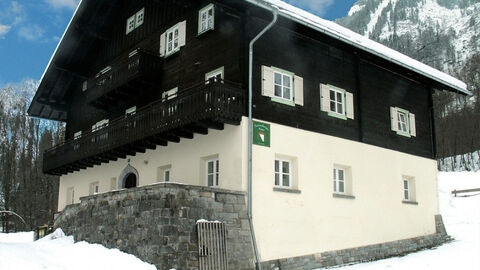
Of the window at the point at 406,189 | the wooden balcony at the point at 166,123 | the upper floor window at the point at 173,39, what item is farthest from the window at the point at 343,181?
the upper floor window at the point at 173,39

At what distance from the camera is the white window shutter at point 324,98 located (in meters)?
16.9

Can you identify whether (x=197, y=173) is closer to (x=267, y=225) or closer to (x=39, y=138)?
(x=267, y=225)

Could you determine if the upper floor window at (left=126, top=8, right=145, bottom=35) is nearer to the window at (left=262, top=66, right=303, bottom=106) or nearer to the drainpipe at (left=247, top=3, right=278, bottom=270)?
the drainpipe at (left=247, top=3, right=278, bottom=270)

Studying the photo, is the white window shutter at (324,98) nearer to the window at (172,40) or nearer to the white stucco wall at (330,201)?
the white stucco wall at (330,201)

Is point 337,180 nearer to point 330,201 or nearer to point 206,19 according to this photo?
point 330,201

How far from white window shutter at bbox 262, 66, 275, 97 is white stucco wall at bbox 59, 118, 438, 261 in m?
1.07

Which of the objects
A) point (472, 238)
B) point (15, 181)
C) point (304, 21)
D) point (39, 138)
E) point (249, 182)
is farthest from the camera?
point (39, 138)

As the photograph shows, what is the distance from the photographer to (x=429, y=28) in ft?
478

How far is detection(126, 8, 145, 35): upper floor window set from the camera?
20.8 metres

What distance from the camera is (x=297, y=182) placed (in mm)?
15297

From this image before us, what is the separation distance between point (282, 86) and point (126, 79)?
628 cm

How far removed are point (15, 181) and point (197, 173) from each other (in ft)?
107

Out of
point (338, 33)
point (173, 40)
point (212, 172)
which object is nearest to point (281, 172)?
point (212, 172)

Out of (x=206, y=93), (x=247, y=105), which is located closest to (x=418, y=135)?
(x=247, y=105)
